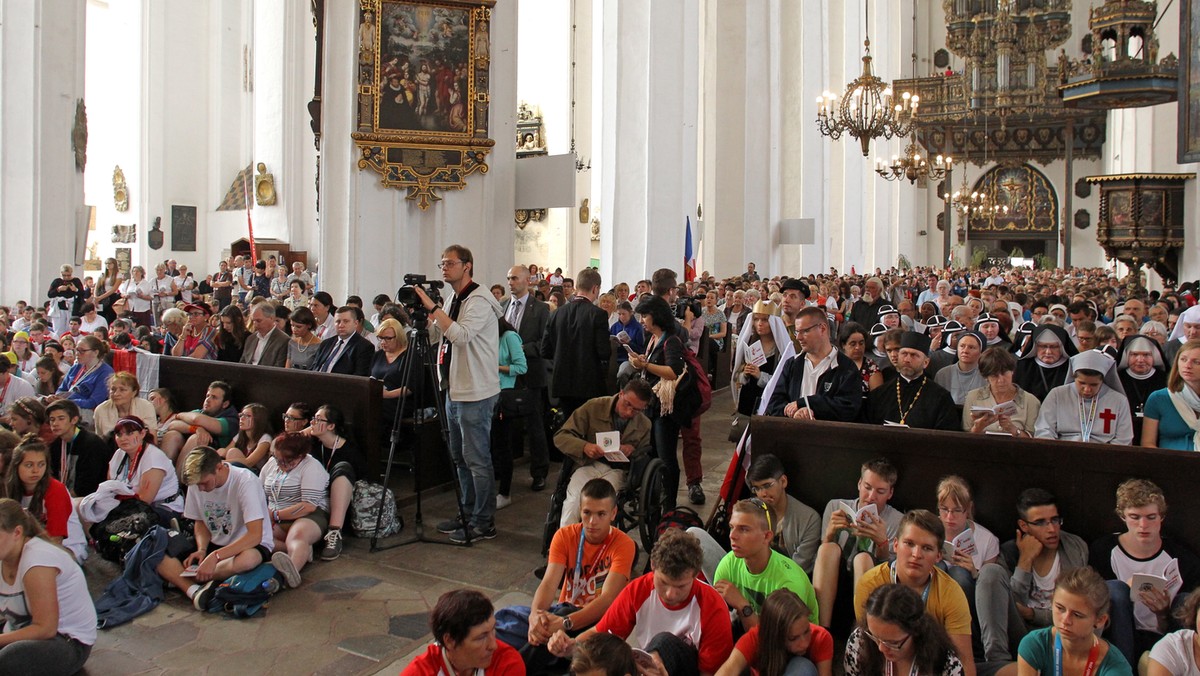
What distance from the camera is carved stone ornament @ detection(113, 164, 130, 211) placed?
2555 centimetres

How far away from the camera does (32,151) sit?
1385 centimetres

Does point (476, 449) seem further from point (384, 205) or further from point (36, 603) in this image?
point (384, 205)

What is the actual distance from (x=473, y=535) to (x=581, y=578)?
7.03ft

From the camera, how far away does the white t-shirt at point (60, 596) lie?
4.54 m

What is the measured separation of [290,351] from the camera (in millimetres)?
8391

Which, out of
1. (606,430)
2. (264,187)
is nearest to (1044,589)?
(606,430)

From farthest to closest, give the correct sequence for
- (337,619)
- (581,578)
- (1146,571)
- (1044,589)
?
(337,619) < (581,578) < (1044,589) < (1146,571)

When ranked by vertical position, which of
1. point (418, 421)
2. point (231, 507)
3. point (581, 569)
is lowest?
point (581, 569)

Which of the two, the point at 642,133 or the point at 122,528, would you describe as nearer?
the point at 122,528

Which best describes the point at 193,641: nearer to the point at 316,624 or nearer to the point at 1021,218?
the point at 316,624

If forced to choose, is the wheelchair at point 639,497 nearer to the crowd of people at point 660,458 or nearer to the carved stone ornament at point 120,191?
the crowd of people at point 660,458

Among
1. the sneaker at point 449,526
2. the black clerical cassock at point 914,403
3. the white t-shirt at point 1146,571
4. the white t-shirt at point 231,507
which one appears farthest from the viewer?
the sneaker at point 449,526

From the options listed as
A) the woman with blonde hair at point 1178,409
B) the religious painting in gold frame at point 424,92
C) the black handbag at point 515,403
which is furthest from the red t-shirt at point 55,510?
the religious painting in gold frame at point 424,92

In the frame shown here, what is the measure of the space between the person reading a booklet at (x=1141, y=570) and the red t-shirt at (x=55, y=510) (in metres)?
5.52
